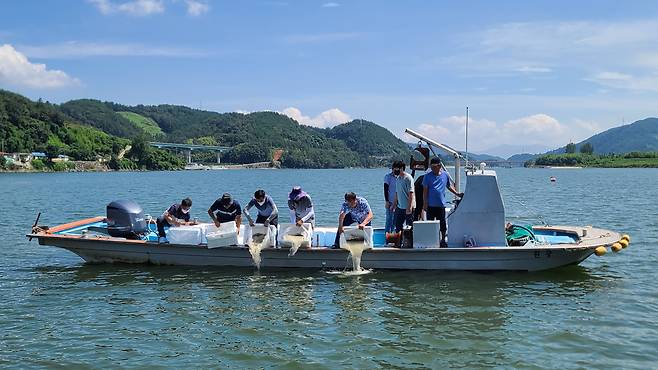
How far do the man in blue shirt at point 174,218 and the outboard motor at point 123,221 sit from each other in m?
0.79

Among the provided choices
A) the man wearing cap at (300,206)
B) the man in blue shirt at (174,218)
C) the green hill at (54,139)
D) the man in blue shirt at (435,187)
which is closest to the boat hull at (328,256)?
the man in blue shirt at (174,218)

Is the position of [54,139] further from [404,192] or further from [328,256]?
[404,192]

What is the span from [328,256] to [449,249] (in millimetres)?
2935

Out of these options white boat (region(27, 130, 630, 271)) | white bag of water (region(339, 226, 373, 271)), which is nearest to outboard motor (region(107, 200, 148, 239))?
white boat (region(27, 130, 630, 271))

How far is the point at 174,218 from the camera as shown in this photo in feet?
53.2

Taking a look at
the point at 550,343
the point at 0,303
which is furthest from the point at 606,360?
the point at 0,303

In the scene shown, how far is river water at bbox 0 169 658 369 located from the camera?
9633mm

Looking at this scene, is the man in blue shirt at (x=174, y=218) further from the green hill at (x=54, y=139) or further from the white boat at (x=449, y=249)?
the green hill at (x=54, y=139)

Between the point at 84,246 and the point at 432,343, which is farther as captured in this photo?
the point at 84,246

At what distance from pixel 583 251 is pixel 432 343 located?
5.91 meters

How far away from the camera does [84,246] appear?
16094 millimetres

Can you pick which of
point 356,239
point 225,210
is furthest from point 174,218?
point 356,239

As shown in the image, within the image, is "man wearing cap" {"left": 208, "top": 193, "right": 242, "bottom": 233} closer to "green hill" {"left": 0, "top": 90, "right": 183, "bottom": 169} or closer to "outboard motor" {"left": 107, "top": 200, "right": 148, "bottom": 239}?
"outboard motor" {"left": 107, "top": 200, "right": 148, "bottom": 239}

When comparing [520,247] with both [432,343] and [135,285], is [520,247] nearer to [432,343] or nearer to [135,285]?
[432,343]
